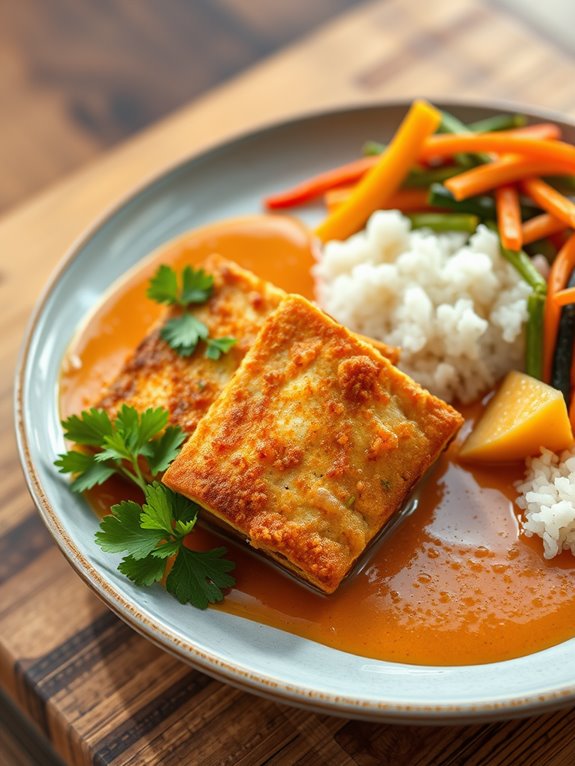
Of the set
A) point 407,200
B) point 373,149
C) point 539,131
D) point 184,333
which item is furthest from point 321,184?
point 184,333

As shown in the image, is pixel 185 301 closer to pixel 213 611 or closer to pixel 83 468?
pixel 83 468

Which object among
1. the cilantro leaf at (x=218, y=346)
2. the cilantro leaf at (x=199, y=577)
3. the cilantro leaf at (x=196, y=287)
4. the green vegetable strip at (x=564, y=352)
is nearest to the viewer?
the cilantro leaf at (x=199, y=577)

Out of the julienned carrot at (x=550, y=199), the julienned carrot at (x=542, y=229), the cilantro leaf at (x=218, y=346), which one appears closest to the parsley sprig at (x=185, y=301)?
the cilantro leaf at (x=218, y=346)

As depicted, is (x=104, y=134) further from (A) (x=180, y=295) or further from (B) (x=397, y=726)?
(B) (x=397, y=726)

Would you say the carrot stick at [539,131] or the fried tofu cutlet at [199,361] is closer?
the fried tofu cutlet at [199,361]

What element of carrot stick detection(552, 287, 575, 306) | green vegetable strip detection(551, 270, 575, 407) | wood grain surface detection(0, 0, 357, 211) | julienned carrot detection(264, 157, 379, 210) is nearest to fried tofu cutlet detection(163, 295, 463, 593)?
green vegetable strip detection(551, 270, 575, 407)

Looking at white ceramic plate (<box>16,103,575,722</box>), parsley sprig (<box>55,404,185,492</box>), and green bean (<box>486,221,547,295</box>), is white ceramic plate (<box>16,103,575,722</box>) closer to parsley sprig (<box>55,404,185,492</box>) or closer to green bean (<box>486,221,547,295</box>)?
parsley sprig (<box>55,404,185,492</box>)

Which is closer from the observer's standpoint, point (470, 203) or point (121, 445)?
point (121, 445)

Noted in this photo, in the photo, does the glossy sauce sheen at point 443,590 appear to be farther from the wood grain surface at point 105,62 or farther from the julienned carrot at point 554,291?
the wood grain surface at point 105,62
